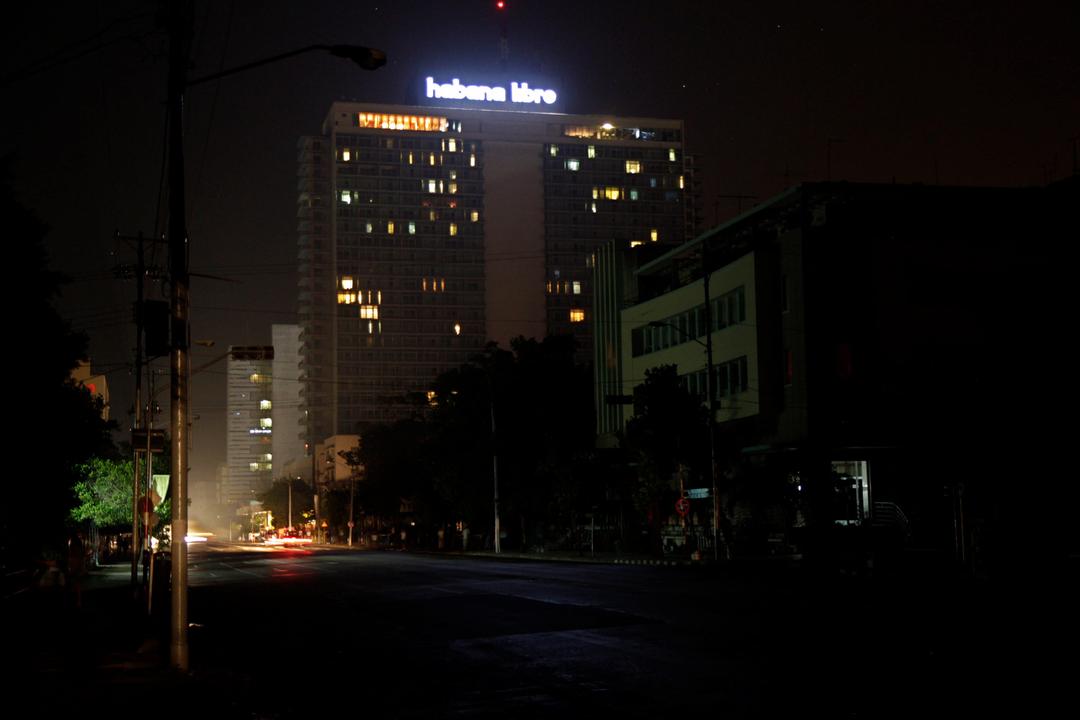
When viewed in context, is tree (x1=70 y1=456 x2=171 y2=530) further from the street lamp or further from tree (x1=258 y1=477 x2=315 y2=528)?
tree (x1=258 y1=477 x2=315 y2=528)

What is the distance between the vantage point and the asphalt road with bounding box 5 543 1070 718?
1201cm

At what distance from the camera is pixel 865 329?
5662 centimetres

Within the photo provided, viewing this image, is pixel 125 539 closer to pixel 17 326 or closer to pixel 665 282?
pixel 665 282

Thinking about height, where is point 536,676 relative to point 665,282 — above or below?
below

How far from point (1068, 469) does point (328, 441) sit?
515 ft

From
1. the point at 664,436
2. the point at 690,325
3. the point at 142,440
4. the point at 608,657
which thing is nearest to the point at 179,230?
the point at 608,657

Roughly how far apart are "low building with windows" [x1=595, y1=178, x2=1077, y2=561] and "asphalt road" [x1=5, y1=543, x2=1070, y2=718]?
2587cm

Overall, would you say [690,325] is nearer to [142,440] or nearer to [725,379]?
[725,379]

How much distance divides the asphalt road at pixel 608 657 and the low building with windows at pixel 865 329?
25.9 meters

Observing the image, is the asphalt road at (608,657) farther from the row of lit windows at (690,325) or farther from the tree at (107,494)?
the tree at (107,494)

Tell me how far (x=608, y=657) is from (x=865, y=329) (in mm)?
44154

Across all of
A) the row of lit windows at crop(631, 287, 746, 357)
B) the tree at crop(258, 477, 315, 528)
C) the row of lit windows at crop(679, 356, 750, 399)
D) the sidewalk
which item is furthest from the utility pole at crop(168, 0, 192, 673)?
the tree at crop(258, 477, 315, 528)

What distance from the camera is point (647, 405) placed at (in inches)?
2148

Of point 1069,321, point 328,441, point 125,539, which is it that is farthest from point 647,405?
point 328,441
